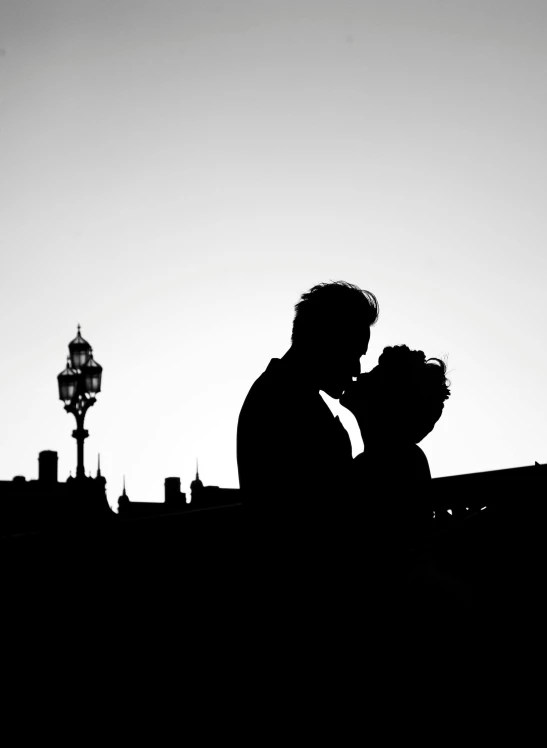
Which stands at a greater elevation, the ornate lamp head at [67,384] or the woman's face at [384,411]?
the ornate lamp head at [67,384]

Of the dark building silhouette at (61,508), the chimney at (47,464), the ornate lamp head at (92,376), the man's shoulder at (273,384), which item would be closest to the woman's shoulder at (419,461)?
the man's shoulder at (273,384)

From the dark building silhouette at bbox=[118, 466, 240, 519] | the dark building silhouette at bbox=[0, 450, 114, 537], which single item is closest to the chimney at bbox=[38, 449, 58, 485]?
the dark building silhouette at bbox=[118, 466, 240, 519]

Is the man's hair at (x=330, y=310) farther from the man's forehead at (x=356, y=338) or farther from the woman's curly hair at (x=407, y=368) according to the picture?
the woman's curly hair at (x=407, y=368)

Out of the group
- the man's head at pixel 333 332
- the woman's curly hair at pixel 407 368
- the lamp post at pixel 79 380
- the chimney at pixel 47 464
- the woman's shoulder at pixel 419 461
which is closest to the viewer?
the man's head at pixel 333 332

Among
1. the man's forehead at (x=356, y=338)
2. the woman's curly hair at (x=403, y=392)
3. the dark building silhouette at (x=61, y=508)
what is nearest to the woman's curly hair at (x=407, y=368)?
the woman's curly hair at (x=403, y=392)

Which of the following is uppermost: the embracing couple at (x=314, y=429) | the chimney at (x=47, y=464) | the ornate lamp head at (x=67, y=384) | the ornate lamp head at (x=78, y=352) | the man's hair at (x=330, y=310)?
the chimney at (x=47, y=464)

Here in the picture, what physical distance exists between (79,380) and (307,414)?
12.4 m

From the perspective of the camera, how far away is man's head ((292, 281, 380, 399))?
2.92 meters

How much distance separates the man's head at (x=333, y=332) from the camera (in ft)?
9.59

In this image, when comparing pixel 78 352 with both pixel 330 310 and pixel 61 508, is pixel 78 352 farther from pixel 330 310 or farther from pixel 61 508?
pixel 330 310

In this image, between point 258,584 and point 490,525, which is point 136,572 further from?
point 490,525

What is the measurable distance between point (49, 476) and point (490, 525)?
6539 centimetres

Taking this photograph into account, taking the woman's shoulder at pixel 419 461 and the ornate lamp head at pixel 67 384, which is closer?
the woman's shoulder at pixel 419 461

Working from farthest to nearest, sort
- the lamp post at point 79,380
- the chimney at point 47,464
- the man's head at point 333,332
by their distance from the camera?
the chimney at point 47,464 < the lamp post at point 79,380 < the man's head at point 333,332
